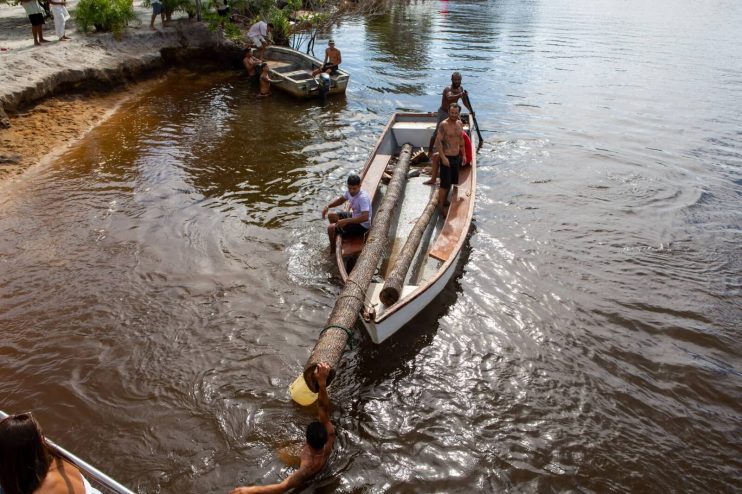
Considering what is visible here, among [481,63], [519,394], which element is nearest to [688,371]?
[519,394]

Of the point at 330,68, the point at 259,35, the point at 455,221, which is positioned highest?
the point at 259,35

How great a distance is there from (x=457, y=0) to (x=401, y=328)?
45302 mm

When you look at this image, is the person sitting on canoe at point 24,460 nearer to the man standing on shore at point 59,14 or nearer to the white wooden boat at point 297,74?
the white wooden boat at point 297,74

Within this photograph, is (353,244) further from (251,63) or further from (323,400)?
(251,63)

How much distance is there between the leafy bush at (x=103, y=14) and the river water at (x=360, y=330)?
465cm

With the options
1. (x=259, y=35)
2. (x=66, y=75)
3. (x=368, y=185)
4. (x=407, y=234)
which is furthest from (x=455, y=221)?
(x=259, y=35)

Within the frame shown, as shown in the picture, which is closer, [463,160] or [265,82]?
[463,160]

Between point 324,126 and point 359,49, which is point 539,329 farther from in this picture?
point 359,49

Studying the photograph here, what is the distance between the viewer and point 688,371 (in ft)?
21.2

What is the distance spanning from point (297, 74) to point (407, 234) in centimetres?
1129

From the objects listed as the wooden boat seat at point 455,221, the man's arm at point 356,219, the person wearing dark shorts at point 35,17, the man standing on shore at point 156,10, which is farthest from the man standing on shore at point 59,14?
the wooden boat seat at point 455,221

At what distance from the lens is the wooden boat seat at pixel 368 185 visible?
7816 millimetres

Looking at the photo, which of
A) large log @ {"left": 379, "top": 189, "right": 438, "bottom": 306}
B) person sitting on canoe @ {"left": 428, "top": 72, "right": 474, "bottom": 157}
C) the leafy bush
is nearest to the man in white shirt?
the leafy bush

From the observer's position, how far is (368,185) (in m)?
9.99
